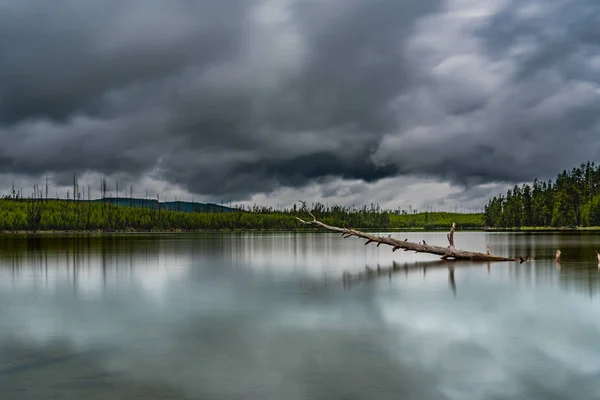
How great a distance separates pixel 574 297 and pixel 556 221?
160552 mm

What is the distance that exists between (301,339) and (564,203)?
17043cm

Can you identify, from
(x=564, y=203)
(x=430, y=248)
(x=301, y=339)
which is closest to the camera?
(x=301, y=339)

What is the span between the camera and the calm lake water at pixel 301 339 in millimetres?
10836

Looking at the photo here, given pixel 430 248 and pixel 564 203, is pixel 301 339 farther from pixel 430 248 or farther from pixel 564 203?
pixel 564 203

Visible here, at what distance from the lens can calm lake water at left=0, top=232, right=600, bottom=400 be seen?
1084cm

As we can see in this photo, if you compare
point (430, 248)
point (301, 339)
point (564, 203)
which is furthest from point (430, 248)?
point (564, 203)

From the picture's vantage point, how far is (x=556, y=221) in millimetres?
169000

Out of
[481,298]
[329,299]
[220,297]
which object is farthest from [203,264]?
[481,298]

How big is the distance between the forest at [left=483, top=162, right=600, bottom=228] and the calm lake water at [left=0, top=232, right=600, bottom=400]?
148585mm

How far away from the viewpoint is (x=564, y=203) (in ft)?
543

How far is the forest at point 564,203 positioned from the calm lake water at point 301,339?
148585 millimetres

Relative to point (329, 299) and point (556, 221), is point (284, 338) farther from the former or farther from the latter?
point (556, 221)

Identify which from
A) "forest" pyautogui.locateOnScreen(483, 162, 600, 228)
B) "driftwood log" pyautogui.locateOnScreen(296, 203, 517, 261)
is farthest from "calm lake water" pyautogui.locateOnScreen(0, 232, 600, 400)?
"forest" pyautogui.locateOnScreen(483, 162, 600, 228)

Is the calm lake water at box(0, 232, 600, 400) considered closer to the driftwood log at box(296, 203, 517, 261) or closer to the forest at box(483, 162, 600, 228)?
the driftwood log at box(296, 203, 517, 261)
